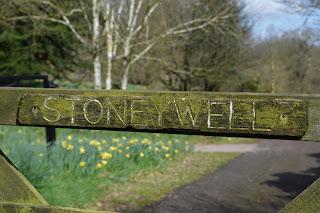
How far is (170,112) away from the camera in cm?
198

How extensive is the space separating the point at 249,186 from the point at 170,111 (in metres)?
6.41

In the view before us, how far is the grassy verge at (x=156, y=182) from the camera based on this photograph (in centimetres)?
669

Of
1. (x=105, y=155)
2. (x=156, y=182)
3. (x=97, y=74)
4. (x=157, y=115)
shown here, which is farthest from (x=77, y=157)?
(x=97, y=74)

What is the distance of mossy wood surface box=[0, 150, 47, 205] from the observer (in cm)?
223

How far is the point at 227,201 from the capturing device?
6848mm

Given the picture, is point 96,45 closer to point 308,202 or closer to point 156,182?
point 156,182

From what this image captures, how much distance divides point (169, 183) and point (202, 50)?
18.0 metres

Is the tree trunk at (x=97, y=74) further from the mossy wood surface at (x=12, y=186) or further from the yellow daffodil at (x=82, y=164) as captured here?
the mossy wood surface at (x=12, y=186)

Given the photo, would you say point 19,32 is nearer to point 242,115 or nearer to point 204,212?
point 204,212

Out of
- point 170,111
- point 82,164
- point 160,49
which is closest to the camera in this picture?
point 170,111

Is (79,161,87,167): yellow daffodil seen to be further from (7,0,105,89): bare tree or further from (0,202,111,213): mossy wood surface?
(7,0,105,89): bare tree

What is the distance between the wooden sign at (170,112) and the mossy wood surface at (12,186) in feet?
0.75

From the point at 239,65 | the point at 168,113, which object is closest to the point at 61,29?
the point at 239,65

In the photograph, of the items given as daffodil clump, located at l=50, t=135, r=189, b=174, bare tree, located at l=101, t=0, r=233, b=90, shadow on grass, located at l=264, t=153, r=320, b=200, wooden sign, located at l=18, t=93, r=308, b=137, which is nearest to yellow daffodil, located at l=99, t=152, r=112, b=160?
daffodil clump, located at l=50, t=135, r=189, b=174
